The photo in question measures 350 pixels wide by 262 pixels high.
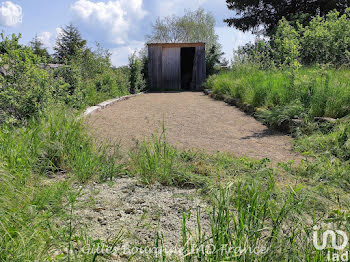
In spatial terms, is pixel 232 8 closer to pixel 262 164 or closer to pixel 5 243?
pixel 262 164

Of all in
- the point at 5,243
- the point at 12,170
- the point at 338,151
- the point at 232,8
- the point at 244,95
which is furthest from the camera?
the point at 232,8

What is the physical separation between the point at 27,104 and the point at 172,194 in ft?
9.08

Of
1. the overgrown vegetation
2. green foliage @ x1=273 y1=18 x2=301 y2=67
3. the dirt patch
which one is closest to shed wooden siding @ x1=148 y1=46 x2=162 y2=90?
green foliage @ x1=273 y1=18 x2=301 y2=67

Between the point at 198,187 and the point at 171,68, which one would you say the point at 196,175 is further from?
the point at 171,68

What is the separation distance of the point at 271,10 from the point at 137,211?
19.3 meters

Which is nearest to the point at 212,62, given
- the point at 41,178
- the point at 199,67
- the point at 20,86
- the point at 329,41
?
the point at 199,67

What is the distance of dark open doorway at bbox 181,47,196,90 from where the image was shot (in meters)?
19.9

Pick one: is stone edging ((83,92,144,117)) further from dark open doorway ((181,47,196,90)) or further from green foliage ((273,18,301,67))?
dark open doorway ((181,47,196,90))

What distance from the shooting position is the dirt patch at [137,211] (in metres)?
1.77

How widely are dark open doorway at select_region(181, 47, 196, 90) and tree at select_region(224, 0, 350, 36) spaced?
10.4ft

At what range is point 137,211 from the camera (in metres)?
2.06

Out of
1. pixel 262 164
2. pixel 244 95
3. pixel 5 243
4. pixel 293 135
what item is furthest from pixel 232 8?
pixel 5 243

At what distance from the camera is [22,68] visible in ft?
14.0

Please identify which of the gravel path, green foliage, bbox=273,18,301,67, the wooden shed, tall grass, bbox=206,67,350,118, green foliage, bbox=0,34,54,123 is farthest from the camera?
the wooden shed
